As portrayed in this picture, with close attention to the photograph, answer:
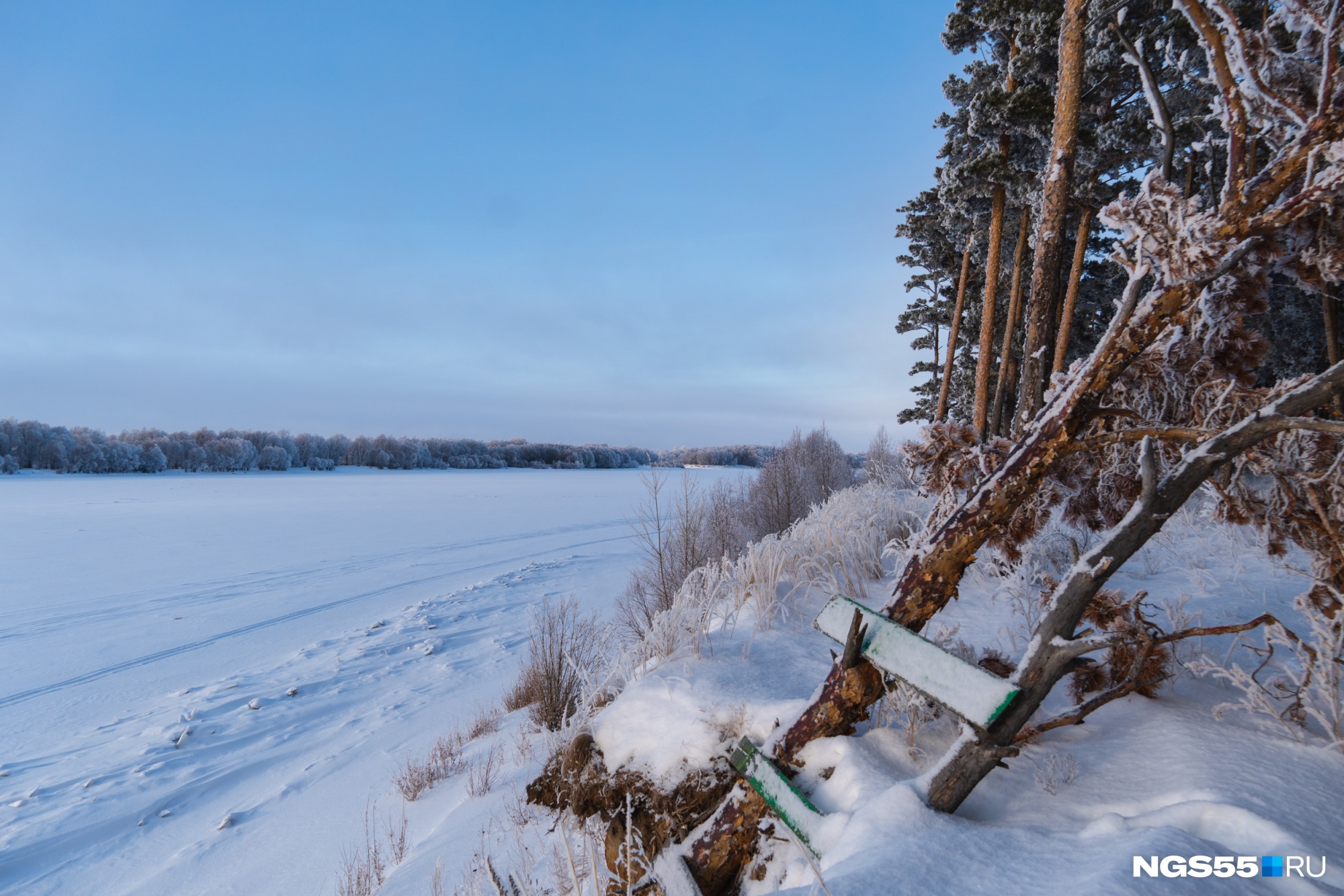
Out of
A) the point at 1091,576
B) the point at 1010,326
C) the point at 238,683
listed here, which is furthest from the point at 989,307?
the point at 238,683

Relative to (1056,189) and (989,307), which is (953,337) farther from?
(1056,189)

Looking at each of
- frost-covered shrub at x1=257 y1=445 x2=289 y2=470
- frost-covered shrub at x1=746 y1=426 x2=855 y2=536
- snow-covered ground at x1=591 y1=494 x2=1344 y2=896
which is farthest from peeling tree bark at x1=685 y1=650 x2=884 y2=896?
frost-covered shrub at x1=257 y1=445 x2=289 y2=470

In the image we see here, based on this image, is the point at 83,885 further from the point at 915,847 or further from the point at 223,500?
the point at 223,500

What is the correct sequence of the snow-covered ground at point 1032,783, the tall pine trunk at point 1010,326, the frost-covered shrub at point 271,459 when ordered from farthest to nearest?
1. the frost-covered shrub at point 271,459
2. the tall pine trunk at point 1010,326
3. the snow-covered ground at point 1032,783

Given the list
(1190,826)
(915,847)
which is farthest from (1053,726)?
(915,847)

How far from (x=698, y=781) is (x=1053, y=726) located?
1.40 m

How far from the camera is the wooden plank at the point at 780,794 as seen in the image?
171 centimetres

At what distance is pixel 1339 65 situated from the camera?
152 centimetres

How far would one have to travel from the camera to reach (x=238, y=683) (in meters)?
7.44

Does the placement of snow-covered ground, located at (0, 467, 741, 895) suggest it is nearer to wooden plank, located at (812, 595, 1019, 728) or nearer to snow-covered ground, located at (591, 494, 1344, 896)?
snow-covered ground, located at (591, 494, 1344, 896)

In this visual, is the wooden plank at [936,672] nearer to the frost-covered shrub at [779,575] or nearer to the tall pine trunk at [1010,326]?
the frost-covered shrub at [779,575]

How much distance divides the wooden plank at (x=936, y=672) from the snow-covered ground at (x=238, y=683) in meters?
3.16

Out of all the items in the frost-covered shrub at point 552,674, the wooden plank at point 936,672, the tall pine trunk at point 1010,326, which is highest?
the tall pine trunk at point 1010,326

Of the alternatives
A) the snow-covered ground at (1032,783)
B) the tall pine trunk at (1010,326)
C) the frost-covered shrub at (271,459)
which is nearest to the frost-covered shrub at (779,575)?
the snow-covered ground at (1032,783)
